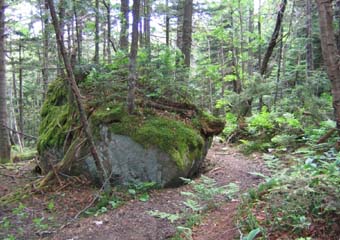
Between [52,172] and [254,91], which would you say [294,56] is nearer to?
[254,91]

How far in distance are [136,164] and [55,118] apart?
3447 mm

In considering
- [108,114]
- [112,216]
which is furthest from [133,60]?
[112,216]

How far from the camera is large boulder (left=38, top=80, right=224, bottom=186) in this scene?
630cm

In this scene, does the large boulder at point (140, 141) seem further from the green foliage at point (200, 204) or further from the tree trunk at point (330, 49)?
the tree trunk at point (330, 49)

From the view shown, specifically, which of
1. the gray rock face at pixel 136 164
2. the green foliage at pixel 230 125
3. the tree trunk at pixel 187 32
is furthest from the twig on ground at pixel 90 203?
the green foliage at pixel 230 125

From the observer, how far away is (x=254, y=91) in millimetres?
10828

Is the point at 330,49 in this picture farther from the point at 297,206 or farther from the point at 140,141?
the point at 140,141

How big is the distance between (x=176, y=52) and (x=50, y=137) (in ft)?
12.6

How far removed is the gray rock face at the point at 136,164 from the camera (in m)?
6.27

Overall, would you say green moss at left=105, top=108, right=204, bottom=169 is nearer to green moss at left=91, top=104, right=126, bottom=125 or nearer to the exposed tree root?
green moss at left=91, top=104, right=126, bottom=125

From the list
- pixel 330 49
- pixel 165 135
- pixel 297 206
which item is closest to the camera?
pixel 297 206

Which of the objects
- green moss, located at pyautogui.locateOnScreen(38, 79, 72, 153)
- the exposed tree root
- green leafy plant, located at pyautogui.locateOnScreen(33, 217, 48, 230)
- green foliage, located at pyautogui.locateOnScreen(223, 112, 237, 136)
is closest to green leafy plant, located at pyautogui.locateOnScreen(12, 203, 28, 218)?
green leafy plant, located at pyautogui.locateOnScreen(33, 217, 48, 230)

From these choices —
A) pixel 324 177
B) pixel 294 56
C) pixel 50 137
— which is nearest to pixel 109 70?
pixel 50 137

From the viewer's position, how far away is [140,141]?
637 centimetres
